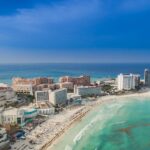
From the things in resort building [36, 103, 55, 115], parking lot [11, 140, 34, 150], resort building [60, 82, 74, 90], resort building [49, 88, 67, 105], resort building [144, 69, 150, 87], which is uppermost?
resort building [144, 69, 150, 87]

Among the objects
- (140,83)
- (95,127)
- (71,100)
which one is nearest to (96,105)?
(71,100)

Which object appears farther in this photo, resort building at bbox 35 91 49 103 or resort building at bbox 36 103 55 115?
resort building at bbox 35 91 49 103

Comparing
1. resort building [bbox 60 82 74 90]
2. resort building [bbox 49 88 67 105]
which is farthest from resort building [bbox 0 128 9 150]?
resort building [bbox 60 82 74 90]

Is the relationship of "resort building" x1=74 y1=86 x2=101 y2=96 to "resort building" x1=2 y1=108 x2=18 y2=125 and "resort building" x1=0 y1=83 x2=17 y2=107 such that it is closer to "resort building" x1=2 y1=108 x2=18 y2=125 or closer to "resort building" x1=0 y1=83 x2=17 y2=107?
"resort building" x1=0 y1=83 x2=17 y2=107

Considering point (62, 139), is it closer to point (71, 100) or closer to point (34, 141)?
point (34, 141)

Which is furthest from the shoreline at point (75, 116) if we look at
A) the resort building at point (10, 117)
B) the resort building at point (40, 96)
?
the resort building at point (40, 96)

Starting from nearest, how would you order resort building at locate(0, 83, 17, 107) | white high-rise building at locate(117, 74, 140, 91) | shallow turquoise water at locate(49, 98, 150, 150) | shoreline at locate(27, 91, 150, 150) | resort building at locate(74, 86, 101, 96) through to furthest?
shallow turquoise water at locate(49, 98, 150, 150) < shoreline at locate(27, 91, 150, 150) < resort building at locate(0, 83, 17, 107) < resort building at locate(74, 86, 101, 96) < white high-rise building at locate(117, 74, 140, 91)

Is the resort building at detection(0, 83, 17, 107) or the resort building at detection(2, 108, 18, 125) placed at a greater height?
the resort building at detection(0, 83, 17, 107)
